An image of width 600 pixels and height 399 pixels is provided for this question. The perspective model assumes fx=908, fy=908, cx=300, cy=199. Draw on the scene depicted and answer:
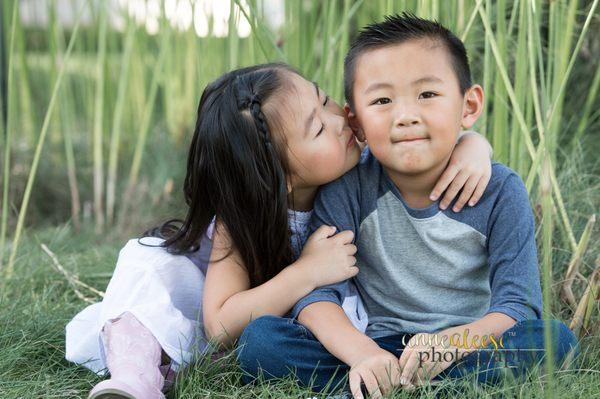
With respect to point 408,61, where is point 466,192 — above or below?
below

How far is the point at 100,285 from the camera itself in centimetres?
185

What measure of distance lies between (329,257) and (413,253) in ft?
0.45

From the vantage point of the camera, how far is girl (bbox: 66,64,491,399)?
53.3 inches

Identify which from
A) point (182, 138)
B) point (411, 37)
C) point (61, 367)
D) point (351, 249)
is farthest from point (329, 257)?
point (182, 138)

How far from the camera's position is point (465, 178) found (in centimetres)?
134

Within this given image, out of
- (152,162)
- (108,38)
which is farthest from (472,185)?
(108,38)

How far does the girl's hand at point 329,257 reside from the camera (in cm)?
136

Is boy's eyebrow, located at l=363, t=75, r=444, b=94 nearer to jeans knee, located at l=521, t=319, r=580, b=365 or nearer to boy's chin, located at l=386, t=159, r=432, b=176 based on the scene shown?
boy's chin, located at l=386, t=159, r=432, b=176

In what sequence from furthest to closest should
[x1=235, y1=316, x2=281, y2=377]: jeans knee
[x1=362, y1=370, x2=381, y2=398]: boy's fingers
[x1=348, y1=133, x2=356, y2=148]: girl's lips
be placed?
[x1=348, y1=133, x2=356, y2=148]: girl's lips
[x1=235, y1=316, x2=281, y2=377]: jeans knee
[x1=362, y1=370, x2=381, y2=398]: boy's fingers

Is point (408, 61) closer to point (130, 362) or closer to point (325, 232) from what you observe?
point (325, 232)

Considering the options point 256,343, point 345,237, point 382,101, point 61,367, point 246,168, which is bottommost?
point 61,367

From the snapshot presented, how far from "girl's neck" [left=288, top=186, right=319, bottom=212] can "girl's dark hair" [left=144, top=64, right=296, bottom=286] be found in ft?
0.19

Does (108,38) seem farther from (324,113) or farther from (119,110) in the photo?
(324,113)

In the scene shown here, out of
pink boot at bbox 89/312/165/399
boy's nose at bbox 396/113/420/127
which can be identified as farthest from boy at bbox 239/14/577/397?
pink boot at bbox 89/312/165/399
